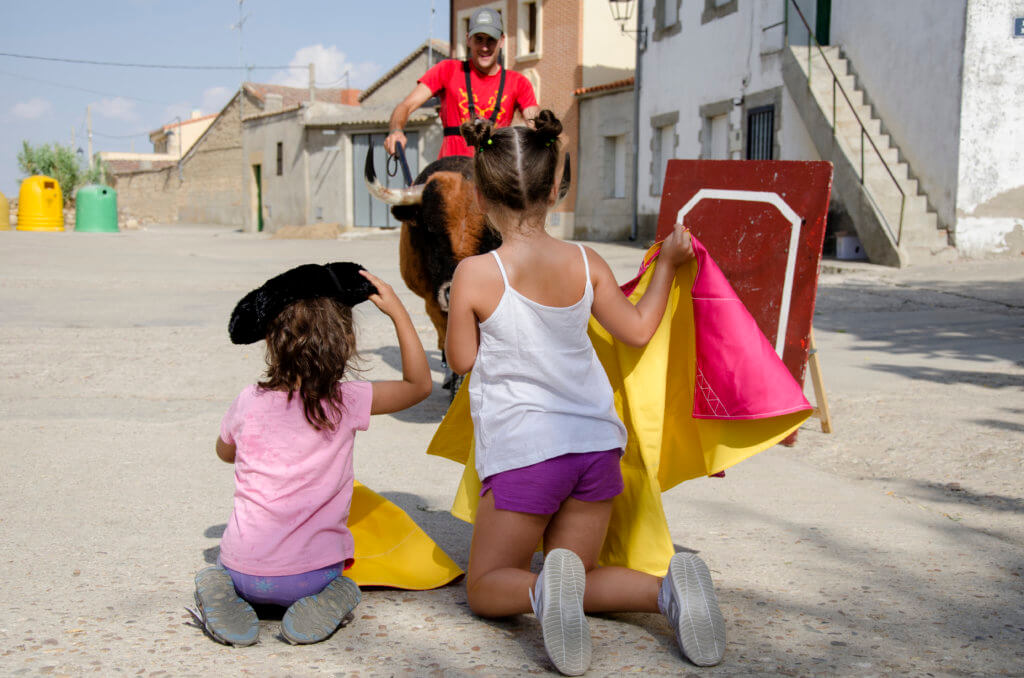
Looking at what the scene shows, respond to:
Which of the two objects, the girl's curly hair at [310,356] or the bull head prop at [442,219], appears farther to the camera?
the bull head prop at [442,219]

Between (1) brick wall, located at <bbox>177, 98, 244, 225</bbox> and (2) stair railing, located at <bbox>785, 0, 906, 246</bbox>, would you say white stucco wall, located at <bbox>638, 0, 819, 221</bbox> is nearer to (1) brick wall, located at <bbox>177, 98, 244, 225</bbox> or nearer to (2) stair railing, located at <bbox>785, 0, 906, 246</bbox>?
(2) stair railing, located at <bbox>785, 0, 906, 246</bbox>

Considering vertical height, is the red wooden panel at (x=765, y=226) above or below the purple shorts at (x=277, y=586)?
above

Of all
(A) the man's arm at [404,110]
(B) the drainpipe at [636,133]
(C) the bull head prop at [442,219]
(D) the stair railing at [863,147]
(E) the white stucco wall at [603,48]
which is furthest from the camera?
Answer: (E) the white stucco wall at [603,48]

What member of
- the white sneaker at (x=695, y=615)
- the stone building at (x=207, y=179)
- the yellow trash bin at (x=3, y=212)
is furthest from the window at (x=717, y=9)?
the stone building at (x=207, y=179)

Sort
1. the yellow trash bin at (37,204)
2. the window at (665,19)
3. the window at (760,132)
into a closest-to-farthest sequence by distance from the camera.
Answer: the window at (760,132)
the window at (665,19)
the yellow trash bin at (37,204)

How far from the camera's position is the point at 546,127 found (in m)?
2.72

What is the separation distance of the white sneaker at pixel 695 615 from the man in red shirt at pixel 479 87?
3795 millimetres

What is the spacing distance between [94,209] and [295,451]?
29155 millimetres

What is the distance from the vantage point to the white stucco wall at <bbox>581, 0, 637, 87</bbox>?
25734 millimetres

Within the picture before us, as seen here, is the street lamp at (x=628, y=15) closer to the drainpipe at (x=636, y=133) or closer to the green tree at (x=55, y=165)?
the drainpipe at (x=636, y=133)

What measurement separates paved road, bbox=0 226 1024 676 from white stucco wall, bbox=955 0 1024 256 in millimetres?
6157

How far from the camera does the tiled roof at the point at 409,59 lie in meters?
33.6

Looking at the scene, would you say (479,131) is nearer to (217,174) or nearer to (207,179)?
(217,174)

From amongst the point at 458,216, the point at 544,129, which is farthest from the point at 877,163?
the point at 544,129
